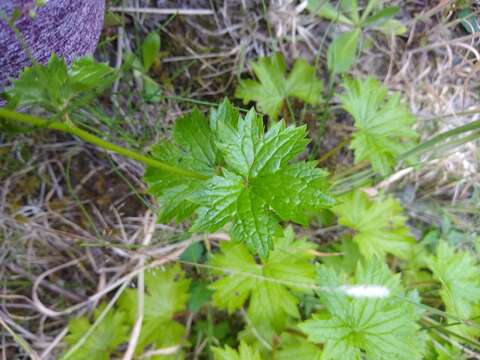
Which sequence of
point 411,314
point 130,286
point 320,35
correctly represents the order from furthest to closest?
1. point 320,35
2. point 130,286
3. point 411,314

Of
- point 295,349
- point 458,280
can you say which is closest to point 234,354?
point 295,349

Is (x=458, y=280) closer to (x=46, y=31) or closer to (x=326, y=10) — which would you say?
(x=326, y=10)

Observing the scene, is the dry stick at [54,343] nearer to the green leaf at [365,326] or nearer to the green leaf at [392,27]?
the green leaf at [365,326]

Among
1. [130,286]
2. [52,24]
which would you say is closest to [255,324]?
[130,286]

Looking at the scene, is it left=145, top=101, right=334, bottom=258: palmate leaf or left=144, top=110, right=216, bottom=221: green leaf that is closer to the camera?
left=145, top=101, right=334, bottom=258: palmate leaf

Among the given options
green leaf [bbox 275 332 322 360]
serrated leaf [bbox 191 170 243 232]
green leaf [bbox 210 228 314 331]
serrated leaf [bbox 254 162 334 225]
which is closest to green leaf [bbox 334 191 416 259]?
green leaf [bbox 210 228 314 331]

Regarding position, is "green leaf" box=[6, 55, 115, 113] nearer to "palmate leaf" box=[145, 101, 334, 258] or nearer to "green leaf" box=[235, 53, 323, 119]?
"palmate leaf" box=[145, 101, 334, 258]

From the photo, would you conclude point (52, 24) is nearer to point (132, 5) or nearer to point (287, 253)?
point (132, 5)
